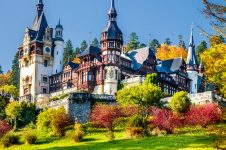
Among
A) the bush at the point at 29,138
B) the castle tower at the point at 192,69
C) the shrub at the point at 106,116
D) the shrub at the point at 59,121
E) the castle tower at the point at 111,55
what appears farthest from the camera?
the castle tower at the point at 192,69

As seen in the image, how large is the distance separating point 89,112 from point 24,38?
36.0 metres

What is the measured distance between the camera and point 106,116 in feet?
184

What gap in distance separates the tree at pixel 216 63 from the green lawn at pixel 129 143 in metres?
19.3

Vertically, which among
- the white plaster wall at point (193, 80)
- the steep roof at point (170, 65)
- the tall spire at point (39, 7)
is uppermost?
the tall spire at point (39, 7)

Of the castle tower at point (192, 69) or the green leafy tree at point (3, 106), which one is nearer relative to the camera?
the green leafy tree at point (3, 106)

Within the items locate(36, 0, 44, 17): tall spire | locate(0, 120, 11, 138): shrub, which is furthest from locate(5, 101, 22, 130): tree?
locate(36, 0, 44, 17): tall spire

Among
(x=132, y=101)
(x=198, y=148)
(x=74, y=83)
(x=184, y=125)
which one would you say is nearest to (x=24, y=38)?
(x=74, y=83)

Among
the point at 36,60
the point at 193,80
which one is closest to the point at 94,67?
the point at 36,60

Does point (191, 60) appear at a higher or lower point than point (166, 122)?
higher

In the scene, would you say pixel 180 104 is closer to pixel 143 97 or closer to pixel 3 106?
pixel 143 97

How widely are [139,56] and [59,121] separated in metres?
30.8

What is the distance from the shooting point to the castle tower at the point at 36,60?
91.3 m

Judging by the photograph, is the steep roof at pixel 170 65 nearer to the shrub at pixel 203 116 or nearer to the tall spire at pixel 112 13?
the tall spire at pixel 112 13

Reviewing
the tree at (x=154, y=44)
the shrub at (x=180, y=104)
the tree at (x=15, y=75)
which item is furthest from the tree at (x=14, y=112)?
the tree at (x=154, y=44)
